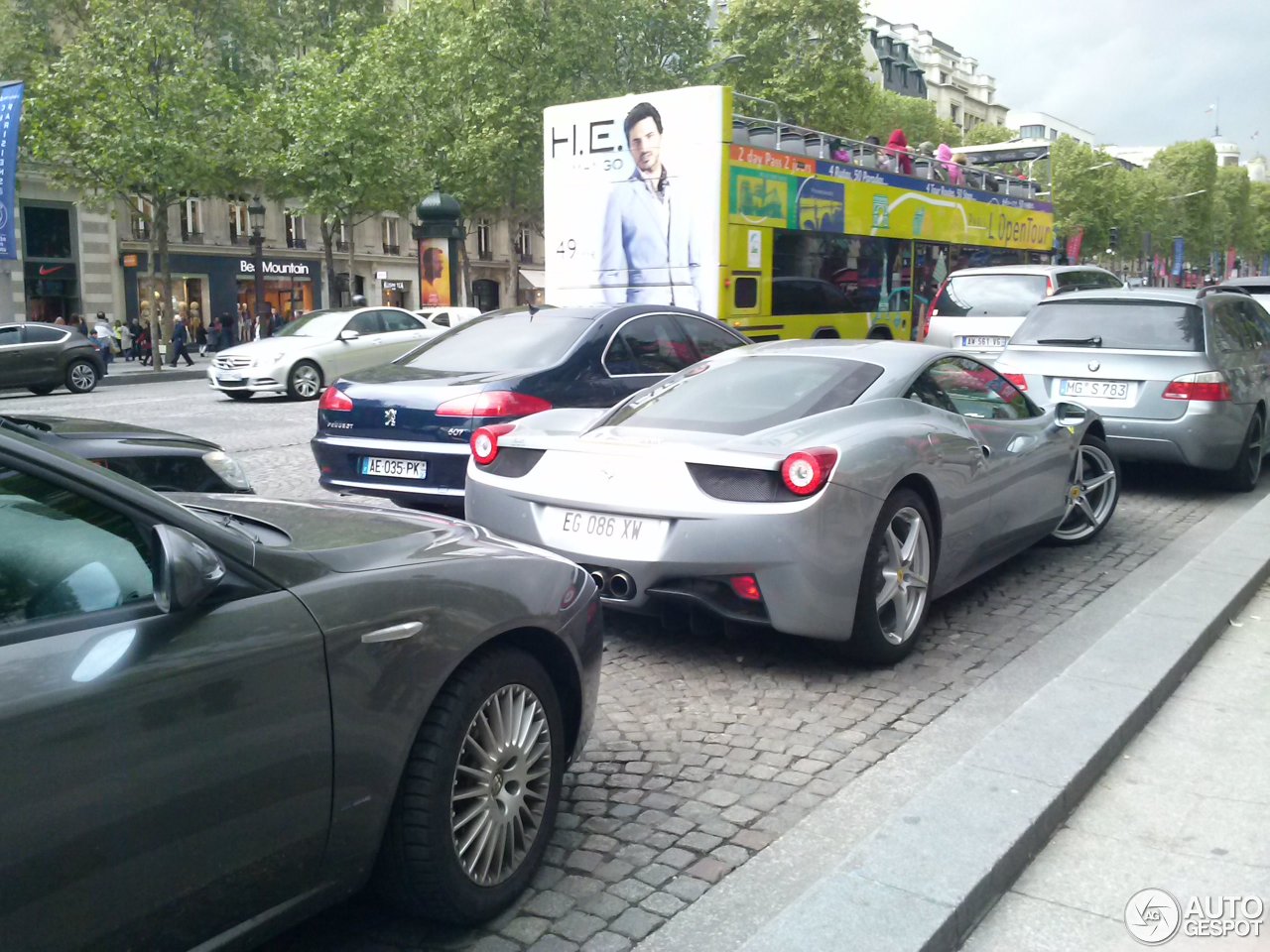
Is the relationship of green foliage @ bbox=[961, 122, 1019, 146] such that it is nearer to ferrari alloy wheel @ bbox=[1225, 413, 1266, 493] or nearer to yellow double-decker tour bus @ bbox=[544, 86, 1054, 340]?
yellow double-decker tour bus @ bbox=[544, 86, 1054, 340]

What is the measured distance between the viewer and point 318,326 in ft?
66.6

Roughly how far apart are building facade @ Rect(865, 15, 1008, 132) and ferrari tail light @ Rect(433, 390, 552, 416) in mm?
87593

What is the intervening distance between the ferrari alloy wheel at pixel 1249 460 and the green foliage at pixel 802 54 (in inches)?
1610

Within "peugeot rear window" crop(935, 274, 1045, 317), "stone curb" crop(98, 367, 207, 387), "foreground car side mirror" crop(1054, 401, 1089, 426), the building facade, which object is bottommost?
"stone curb" crop(98, 367, 207, 387)

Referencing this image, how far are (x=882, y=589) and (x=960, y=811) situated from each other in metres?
1.61

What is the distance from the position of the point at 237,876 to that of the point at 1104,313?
8.57 metres

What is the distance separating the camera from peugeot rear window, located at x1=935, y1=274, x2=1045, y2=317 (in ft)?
51.4

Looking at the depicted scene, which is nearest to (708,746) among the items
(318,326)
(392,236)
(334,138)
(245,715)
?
(245,715)

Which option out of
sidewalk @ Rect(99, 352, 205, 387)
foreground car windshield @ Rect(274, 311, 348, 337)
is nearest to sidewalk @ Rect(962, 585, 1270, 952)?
foreground car windshield @ Rect(274, 311, 348, 337)

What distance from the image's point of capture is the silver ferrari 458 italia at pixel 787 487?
4.63m

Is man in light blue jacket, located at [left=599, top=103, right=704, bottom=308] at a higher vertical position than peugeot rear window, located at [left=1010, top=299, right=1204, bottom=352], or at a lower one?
higher

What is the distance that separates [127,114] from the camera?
28.6 metres

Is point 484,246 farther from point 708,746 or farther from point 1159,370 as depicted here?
point 708,746

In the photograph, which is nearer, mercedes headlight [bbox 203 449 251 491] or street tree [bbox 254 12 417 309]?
mercedes headlight [bbox 203 449 251 491]
